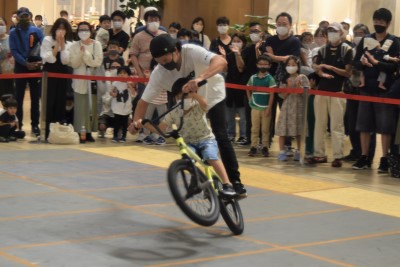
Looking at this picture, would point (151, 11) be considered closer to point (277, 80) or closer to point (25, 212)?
point (277, 80)

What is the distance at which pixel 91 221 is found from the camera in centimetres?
880

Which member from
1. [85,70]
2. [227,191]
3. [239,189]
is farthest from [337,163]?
[227,191]

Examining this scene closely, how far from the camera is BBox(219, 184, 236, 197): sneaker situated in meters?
8.41

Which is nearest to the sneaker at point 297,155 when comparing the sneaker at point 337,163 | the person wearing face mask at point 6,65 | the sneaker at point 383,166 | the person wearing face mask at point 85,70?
the sneaker at point 337,163

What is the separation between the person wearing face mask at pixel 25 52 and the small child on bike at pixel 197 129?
23.5 feet

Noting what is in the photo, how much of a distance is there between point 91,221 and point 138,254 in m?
1.38

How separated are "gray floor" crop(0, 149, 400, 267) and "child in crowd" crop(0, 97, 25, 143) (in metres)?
3.15

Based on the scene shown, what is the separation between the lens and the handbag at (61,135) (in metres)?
14.8

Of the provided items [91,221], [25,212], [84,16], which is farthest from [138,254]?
[84,16]

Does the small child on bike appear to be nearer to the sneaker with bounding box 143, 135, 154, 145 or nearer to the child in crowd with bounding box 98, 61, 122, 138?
the sneaker with bounding box 143, 135, 154, 145

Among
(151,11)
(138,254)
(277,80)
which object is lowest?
(138,254)

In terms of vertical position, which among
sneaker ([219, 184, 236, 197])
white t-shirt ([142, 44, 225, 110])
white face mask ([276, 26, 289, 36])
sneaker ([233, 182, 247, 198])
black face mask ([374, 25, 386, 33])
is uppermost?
black face mask ([374, 25, 386, 33])

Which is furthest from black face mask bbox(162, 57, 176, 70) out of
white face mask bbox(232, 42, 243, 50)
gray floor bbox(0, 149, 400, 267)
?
white face mask bbox(232, 42, 243, 50)

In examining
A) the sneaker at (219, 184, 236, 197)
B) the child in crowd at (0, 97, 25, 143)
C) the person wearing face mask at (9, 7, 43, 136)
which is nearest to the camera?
the sneaker at (219, 184, 236, 197)
